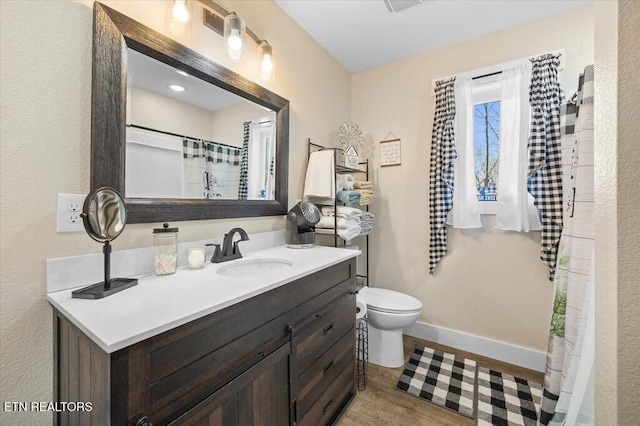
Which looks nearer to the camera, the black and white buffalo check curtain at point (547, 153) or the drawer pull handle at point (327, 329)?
the drawer pull handle at point (327, 329)

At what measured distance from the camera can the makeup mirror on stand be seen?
2.54ft

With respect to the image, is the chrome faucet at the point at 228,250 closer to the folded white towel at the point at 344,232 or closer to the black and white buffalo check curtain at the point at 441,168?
the folded white towel at the point at 344,232

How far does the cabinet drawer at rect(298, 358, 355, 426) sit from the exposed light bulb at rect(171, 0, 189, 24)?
178cm

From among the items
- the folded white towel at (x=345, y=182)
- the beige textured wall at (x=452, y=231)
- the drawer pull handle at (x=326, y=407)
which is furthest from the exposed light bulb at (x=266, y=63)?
the drawer pull handle at (x=326, y=407)

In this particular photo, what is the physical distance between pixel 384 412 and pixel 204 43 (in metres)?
2.15

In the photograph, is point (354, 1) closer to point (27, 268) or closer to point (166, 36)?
point (166, 36)

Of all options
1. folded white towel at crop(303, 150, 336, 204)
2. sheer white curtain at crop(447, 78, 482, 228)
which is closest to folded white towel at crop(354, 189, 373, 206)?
folded white towel at crop(303, 150, 336, 204)

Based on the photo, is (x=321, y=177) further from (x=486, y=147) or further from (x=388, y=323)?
(x=486, y=147)

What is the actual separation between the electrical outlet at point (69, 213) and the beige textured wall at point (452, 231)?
2.08 meters

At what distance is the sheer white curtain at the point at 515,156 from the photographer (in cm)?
177

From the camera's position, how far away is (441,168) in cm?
204

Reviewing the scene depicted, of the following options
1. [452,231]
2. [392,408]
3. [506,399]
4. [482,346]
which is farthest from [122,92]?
[482,346]

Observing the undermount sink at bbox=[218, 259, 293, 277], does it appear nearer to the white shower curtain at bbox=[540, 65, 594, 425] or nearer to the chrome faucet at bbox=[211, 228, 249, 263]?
the chrome faucet at bbox=[211, 228, 249, 263]

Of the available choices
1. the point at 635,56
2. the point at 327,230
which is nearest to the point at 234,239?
the point at 327,230
